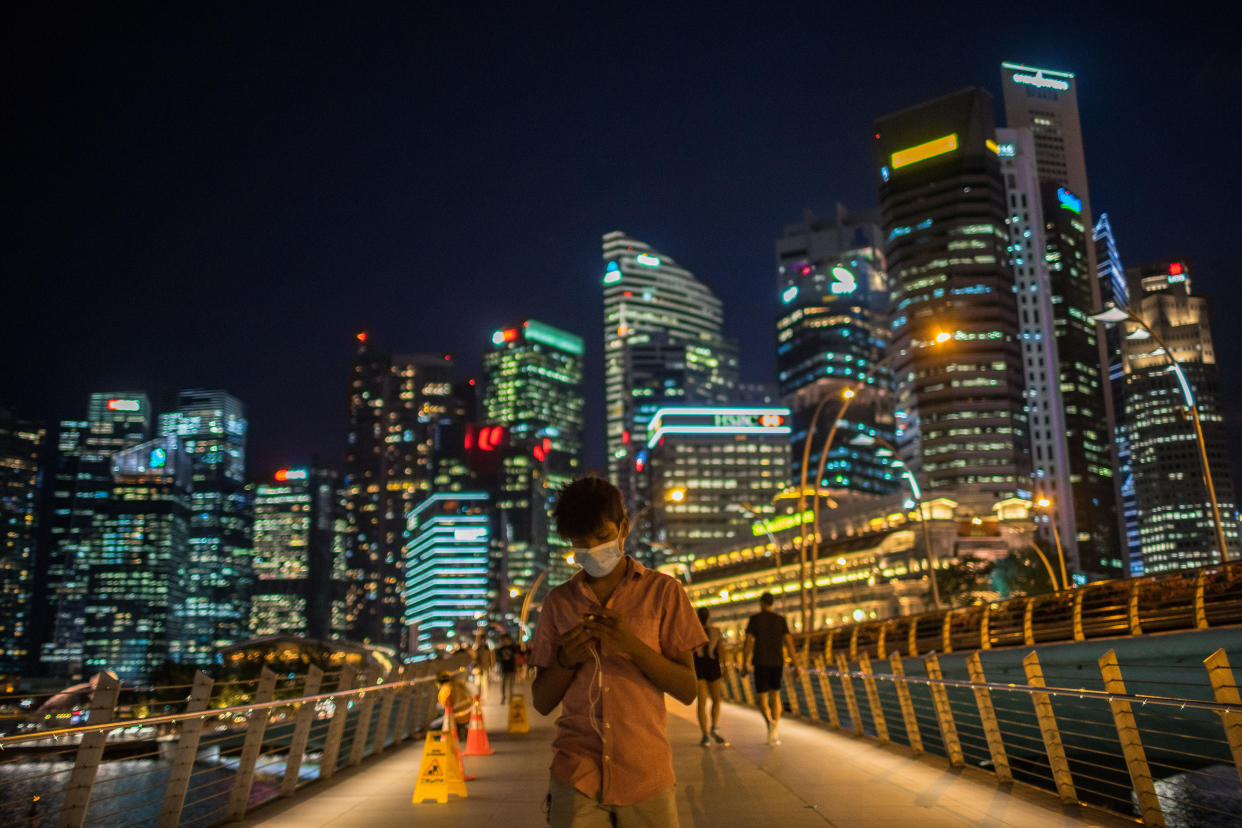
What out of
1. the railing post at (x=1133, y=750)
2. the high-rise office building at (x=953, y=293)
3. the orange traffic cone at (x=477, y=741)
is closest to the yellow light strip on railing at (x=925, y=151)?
the high-rise office building at (x=953, y=293)

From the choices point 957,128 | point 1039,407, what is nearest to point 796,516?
point 1039,407

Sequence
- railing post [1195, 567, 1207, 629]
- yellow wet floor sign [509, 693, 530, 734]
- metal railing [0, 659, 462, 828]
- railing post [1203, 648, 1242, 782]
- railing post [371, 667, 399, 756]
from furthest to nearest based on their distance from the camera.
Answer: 1. yellow wet floor sign [509, 693, 530, 734]
2. railing post [1195, 567, 1207, 629]
3. railing post [371, 667, 399, 756]
4. metal railing [0, 659, 462, 828]
5. railing post [1203, 648, 1242, 782]

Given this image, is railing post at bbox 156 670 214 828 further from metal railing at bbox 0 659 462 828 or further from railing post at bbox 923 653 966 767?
railing post at bbox 923 653 966 767

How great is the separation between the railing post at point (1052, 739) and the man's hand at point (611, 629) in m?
6.12

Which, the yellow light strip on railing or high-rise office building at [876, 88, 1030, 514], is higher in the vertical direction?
the yellow light strip on railing

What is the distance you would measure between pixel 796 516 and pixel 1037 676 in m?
142

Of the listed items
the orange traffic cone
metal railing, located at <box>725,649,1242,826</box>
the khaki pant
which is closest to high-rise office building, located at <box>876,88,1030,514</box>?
metal railing, located at <box>725,649,1242,826</box>

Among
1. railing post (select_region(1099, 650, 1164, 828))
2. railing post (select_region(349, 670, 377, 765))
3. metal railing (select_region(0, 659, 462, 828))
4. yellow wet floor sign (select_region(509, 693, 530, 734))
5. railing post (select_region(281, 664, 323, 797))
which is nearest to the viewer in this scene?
metal railing (select_region(0, 659, 462, 828))

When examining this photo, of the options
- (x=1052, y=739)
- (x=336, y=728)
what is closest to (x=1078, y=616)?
(x=1052, y=739)

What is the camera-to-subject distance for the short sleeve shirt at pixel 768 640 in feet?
45.1

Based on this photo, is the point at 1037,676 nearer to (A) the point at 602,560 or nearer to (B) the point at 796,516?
(A) the point at 602,560

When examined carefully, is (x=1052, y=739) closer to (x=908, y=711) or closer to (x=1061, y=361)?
(x=908, y=711)

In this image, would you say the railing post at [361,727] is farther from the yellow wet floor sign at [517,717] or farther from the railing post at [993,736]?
the railing post at [993,736]

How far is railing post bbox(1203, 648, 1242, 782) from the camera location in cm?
607
